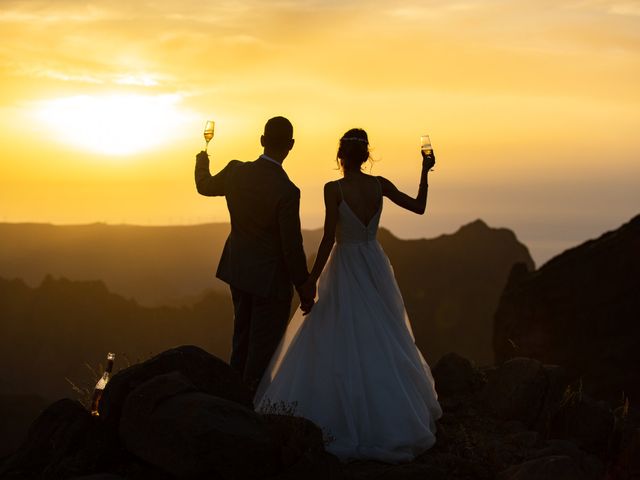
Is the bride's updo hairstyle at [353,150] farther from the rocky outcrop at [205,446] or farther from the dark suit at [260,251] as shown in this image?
the rocky outcrop at [205,446]

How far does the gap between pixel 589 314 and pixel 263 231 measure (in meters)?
23.2

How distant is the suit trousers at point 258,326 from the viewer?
10141 mm

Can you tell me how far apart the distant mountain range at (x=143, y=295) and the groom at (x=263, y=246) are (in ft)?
261

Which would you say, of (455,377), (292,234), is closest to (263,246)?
(292,234)

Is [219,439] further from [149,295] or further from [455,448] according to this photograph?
[149,295]

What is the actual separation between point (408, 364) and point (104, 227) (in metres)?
166

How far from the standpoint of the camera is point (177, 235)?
587ft

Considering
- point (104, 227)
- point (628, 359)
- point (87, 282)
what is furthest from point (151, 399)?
point (104, 227)

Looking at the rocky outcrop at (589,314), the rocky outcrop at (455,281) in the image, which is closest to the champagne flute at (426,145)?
the rocky outcrop at (589,314)

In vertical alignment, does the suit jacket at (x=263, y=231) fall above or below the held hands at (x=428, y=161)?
below

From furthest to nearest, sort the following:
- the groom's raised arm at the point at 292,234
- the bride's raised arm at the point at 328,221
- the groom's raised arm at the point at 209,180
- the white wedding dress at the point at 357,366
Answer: the groom's raised arm at the point at 209,180 → the bride's raised arm at the point at 328,221 → the groom's raised arm at the point at 292,234 → the white wedding dress at the point at 357,366

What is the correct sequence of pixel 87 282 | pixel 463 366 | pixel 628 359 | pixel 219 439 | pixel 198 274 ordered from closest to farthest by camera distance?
pixel 219 439 → pixel 463 366 → pixel 628 359 → pixel 87 282 → pixel 198 274

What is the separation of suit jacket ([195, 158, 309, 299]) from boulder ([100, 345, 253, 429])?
5.66 ft

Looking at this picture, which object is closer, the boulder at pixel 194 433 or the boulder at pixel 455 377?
the boulder at pixel 194 433
